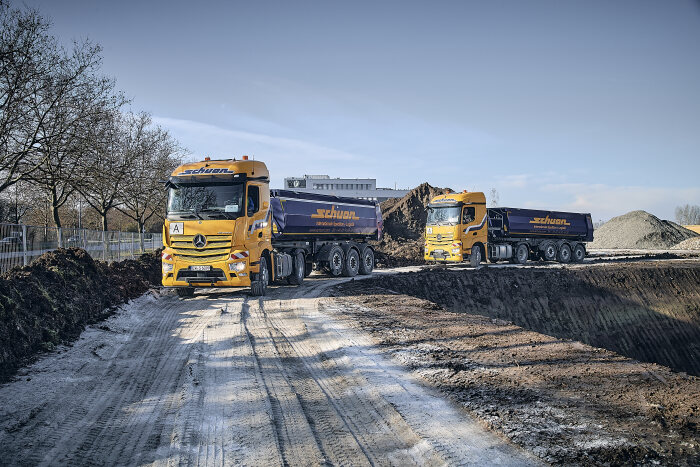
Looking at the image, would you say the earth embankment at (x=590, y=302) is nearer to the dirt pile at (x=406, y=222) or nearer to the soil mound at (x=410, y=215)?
the dirt pile at (x=406, y=222)

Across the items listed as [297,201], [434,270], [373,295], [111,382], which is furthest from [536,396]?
[434,270]

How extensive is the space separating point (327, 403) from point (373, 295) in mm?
9065

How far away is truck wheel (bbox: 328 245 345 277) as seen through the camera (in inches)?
753

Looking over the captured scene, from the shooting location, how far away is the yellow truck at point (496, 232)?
23.8 m

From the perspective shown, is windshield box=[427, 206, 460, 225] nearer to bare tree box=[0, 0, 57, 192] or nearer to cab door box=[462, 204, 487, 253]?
cab door box=[462, 204, 487, 253]

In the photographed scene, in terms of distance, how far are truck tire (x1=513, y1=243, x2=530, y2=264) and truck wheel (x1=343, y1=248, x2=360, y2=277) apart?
39.8 ft

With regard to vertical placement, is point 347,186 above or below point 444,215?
above

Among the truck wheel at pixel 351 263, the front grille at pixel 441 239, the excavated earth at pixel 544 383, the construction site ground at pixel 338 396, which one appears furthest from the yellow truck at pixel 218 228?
the front grille at pixel 441 239

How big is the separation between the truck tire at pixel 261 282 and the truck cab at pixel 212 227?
0.23 m

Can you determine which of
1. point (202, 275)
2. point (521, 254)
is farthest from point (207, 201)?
point (521, 254)

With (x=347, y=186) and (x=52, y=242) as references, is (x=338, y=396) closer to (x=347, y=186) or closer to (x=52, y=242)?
(x=52, y=242)

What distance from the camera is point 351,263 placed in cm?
2077

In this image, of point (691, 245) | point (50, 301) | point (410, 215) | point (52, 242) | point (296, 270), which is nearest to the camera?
point (50, 301)

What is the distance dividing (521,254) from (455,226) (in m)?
7.59
